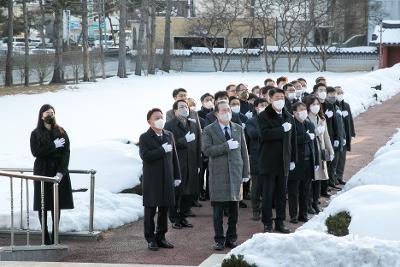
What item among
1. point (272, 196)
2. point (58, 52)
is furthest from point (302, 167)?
point (58, 52)

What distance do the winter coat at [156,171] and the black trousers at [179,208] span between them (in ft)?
4.73

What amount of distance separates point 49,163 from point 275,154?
2947mm

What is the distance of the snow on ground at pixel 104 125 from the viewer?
43.2 feet

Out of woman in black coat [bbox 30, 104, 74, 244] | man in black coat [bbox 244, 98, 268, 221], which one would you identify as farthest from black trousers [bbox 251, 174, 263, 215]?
woman in black coat [bbox 30, 104, 74, 244]

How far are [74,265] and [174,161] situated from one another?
10.0 feet

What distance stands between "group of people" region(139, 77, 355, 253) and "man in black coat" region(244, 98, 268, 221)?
1cm

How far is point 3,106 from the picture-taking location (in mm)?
34938

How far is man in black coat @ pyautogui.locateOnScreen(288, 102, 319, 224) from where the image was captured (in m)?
12.2

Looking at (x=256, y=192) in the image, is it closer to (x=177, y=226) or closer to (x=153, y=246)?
(x=177, y=226)

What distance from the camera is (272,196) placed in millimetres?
11539

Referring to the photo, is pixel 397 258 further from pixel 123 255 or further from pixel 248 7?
pixel 248 7

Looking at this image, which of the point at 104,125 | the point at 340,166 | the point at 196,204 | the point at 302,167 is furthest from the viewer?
the point at 104,125

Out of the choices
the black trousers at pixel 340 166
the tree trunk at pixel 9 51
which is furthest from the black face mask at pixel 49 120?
the tree trunk at pixel 9 51

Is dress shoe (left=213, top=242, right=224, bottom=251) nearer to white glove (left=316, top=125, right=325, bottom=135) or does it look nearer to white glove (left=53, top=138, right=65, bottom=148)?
white glove (left=53, top=138, right=65, bottom=148)
